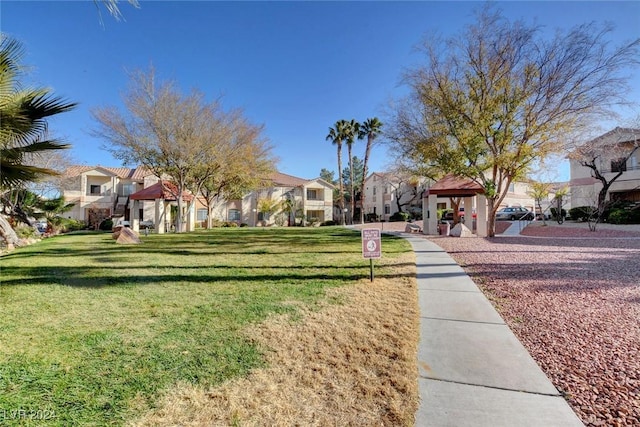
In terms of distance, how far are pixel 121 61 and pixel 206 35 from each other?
9.49m

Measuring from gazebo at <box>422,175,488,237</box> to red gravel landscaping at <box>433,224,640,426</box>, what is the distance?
823 cm

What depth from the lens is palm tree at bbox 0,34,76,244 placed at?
6.24 m

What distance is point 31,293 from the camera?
5.80 metres

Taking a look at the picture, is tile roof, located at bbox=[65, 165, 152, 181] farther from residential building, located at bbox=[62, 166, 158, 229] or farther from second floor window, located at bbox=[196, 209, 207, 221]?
second floor window, located at bbox=[196, 209, 207, 221]

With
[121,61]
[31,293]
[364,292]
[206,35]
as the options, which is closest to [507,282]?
[364,292]

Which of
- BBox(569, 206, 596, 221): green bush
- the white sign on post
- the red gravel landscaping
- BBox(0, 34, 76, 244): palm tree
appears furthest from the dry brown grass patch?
BBox(569, 206, 596, 221): green bush

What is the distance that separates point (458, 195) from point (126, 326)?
1930cm

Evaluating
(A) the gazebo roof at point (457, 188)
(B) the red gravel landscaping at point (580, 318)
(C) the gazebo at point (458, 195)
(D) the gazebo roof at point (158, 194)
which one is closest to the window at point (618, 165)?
(C) the gazebo at point (458, 195)

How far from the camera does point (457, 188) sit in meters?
18.9

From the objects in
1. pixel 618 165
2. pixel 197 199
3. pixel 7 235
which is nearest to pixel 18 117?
pixel 7 235

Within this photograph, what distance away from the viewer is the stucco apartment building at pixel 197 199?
35.9m

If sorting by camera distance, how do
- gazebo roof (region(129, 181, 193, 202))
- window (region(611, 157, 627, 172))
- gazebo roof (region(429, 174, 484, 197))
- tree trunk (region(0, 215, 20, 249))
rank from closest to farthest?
tree trunk (region(0, 215, 20, 249)), gazebo roof (region(429, 174, 484, 197)), gazebo roof (region(129, 181, 193, 202)), window (region(611, 157, 627, 172))

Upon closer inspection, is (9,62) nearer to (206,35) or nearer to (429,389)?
(206,35)

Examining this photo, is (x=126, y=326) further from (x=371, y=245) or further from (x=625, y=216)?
(x=625, y=216)
